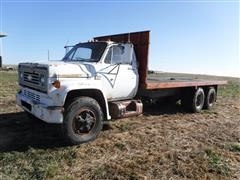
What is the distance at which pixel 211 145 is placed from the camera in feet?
21.7

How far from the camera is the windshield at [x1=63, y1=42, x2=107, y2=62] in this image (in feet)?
23.7

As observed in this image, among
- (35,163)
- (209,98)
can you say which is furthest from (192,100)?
(35,163)

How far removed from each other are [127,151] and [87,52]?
292cm

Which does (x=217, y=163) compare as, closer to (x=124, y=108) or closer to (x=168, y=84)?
(x=124, y=108)

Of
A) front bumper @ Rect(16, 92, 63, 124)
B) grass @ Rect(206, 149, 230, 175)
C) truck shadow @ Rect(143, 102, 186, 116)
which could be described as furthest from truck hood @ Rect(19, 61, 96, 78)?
truck shadow @ Rect(143, 102, 186, 116)

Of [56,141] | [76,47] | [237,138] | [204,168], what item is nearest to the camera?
[204,168]

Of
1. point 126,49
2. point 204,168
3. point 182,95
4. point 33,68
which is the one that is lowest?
point 204,168

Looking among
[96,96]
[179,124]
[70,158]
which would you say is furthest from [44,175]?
[179,124]

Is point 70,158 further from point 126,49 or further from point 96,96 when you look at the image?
point 126,49

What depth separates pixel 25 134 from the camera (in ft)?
22.5

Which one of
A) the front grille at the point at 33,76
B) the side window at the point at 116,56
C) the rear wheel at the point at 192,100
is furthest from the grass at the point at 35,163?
the rear wheel at the point at 192,100

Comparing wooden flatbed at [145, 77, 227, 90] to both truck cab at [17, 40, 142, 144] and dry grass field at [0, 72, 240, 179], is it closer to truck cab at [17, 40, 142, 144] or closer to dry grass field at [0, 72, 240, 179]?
truck cab at [17, 40, 142, 144]

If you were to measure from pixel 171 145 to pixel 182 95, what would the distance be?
14.5ft

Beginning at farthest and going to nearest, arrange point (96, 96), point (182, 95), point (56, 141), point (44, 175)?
1. point (182, 95)
2. point (96, 96)
3. point (56, 141)
4. point (44, 175)
